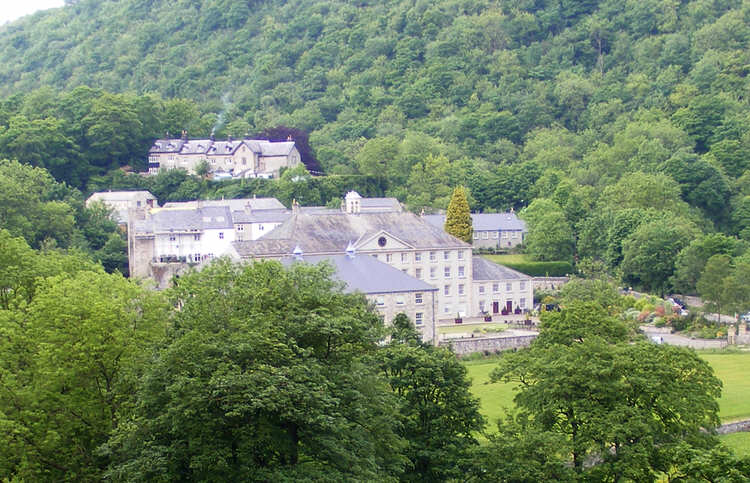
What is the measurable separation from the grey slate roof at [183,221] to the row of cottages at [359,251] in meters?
0.07

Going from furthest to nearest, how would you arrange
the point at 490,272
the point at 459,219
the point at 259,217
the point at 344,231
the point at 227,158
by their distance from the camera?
the point at 227,158, the point at 259,217, the point at 459,219, the point at 490,272, the point at 344,231

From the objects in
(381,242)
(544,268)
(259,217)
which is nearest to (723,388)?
(381,242)

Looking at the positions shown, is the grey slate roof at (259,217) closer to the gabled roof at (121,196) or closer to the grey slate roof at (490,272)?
the gabled roof at (121,196)

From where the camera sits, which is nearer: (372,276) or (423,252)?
(372,276)

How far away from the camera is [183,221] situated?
251ft

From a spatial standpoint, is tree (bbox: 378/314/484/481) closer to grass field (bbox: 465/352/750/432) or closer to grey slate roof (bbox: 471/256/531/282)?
grass field (bbox: 465/352/750/432)

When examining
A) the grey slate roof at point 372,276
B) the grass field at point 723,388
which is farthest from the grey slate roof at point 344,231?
the grass field at point 723,388

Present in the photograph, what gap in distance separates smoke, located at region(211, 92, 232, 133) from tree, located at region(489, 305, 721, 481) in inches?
3521

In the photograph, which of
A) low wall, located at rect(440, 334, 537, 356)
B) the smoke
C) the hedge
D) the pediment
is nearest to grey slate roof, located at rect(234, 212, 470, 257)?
the pediment

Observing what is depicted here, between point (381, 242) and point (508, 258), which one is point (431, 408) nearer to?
point (381, 242)

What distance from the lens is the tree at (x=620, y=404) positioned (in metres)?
25.3

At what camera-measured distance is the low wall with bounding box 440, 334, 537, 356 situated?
178ft

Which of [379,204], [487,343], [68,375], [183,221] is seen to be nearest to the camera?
[68,375]

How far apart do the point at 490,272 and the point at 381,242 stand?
8.37 meters
